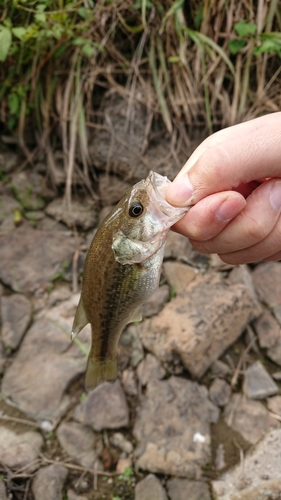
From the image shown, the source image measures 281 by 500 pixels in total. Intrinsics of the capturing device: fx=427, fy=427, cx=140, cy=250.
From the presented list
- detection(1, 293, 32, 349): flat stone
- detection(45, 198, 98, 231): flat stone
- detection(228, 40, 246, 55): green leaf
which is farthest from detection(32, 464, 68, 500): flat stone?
detection(228, 40, 246, 55): green leaf

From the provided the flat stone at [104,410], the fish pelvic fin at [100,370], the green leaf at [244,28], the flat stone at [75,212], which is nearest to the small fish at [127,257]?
the fish pelvic fin at [100,370]

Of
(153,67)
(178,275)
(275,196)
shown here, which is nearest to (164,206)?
(275,196)

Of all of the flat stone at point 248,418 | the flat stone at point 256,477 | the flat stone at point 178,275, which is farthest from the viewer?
the flat stone at point 178,275

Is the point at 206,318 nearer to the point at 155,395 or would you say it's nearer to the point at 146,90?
the point at 155,395

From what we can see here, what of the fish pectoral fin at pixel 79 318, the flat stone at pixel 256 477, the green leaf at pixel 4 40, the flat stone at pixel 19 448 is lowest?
the flat stone at pixel 256 477

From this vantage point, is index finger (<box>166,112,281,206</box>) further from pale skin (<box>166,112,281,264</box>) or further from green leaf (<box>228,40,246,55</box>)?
green leaf (<box>228,40,246,55</box>)

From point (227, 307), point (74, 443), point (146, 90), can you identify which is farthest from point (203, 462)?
point (146, 90)

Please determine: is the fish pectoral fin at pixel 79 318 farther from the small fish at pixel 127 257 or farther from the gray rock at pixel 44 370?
the gray rock at pixel 44 370
